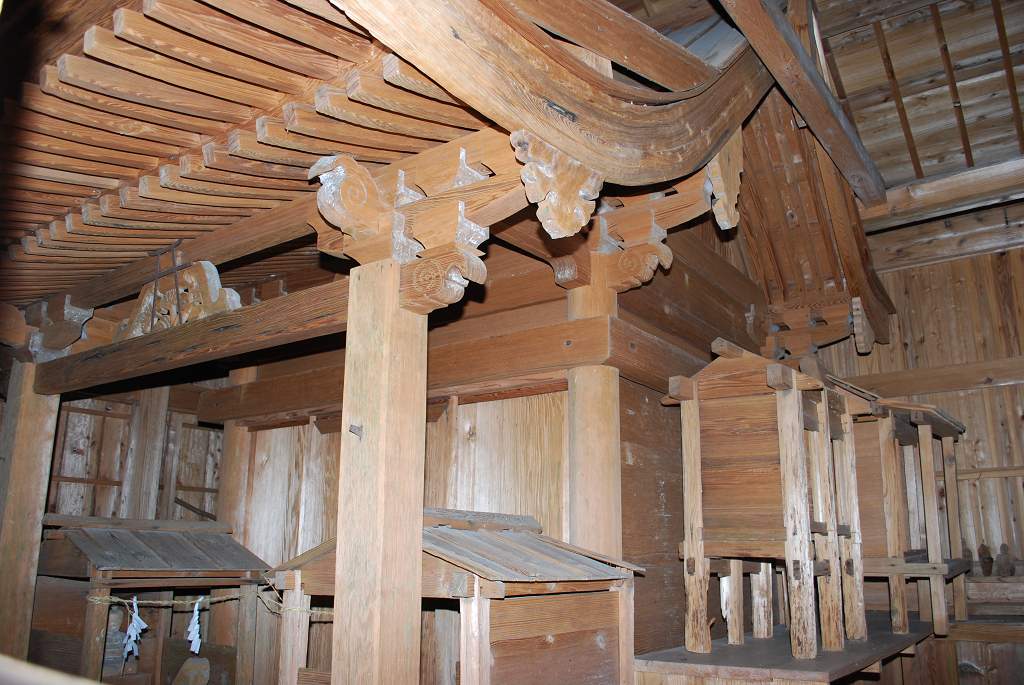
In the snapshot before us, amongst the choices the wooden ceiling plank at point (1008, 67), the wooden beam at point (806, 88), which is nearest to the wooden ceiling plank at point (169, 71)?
the wooden beam at point (806, 88)

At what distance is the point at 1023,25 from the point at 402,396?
592cm

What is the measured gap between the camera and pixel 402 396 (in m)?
3.32

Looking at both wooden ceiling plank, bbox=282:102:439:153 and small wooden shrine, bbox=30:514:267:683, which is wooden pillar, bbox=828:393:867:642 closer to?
wooden ceiling plank, bbox=282:102:439:153

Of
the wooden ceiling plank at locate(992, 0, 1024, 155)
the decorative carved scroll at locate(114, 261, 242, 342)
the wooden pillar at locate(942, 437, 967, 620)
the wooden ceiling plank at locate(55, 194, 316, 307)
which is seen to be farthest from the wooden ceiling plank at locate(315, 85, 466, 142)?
the wooden pillar at locate(942, 437, 967, 620)


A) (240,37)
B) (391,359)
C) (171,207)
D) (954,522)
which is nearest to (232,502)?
(171,207)

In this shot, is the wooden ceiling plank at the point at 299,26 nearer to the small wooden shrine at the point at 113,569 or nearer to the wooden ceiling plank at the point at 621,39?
the wooden ceiling plank at the point at 621,39

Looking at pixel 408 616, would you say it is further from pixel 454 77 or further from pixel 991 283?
pixel 991 283

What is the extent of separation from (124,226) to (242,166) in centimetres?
121

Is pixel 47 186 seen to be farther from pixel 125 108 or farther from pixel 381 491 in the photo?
pixel 381 491

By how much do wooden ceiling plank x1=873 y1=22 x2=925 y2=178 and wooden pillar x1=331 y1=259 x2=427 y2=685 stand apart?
512 centimetres

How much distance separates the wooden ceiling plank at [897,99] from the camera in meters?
6.34

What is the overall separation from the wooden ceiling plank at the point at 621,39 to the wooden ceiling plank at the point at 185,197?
1917mm

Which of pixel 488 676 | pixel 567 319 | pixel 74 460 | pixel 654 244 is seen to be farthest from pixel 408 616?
pixel 74 460

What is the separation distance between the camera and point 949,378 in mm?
7113
